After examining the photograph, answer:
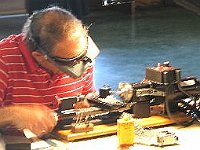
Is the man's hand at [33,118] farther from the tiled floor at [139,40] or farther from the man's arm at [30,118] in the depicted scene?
the tiled floor at [139,40]

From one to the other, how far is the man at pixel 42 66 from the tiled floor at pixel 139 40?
2813 mm

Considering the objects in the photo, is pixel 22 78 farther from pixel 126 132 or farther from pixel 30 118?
pixel 126 132

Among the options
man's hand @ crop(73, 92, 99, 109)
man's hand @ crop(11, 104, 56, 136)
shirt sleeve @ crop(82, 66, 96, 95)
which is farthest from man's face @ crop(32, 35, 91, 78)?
shirt sleeve @ crop(82, 66, 96, 95)

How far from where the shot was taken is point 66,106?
2.36 metres

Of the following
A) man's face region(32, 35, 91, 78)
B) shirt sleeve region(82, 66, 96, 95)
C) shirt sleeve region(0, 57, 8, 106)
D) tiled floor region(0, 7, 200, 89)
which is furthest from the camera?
tiled floor region(0, 7, 200, 89)

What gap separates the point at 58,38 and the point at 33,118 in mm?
335

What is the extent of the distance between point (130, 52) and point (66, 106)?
5.78m

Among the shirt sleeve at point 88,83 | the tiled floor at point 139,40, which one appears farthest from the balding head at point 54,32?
the tiled floor at point 139,40

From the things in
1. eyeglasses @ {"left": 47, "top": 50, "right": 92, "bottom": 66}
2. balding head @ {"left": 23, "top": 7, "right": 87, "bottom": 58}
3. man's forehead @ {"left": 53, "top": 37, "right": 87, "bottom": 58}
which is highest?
balding head @ {"left": 23, "top": 7, "right": 87, "bottom": 58}

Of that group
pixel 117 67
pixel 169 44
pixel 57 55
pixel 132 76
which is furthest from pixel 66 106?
pixel 169 44

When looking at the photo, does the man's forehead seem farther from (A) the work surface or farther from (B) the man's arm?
(A) the work surface

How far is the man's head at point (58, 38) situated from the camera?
2.09m

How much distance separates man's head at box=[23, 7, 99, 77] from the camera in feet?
6.86

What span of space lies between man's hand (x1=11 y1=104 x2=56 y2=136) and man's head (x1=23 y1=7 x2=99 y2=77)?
0.19 metres
